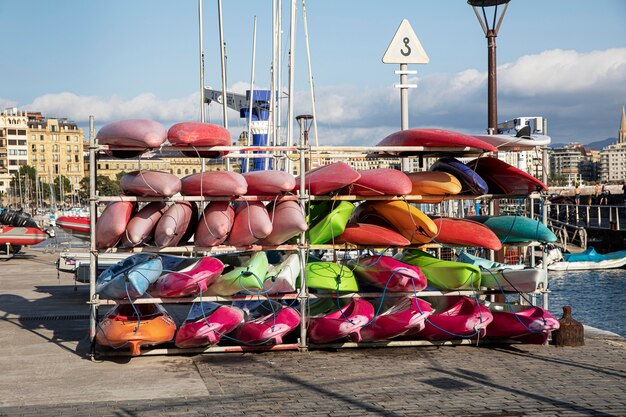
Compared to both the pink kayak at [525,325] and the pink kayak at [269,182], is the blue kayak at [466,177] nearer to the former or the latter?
the pink kayak at [525,325]

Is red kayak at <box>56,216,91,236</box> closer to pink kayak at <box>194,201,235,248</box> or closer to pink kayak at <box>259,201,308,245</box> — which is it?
pink kayak at <box>194,201,235,248</box>

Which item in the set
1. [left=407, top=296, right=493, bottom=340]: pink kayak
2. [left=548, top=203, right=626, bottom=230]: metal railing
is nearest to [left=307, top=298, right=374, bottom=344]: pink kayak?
[left=407, top=296, right=493, bottom=340]: pink kayak

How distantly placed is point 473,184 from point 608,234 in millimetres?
30587

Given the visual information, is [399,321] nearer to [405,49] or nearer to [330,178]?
[330,178]

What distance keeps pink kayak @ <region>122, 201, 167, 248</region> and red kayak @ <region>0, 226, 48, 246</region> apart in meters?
20.1

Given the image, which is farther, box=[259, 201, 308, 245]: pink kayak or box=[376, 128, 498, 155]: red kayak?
box=[376, 128, 498, 155]: red kayak

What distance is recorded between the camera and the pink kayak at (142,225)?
9.05 m

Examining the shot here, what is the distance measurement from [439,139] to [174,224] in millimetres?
3457

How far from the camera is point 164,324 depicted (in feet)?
29.9

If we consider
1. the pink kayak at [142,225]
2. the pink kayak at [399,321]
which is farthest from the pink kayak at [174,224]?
the pink kayak at [399,321]

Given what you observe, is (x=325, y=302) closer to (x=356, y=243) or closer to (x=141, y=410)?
(x=356, y=243)

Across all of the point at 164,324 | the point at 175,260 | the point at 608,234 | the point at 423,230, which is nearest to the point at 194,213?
the point at 175,260

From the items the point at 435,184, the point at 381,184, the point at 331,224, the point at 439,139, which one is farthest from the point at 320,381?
the point at 439,139

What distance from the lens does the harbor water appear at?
20.5 m
